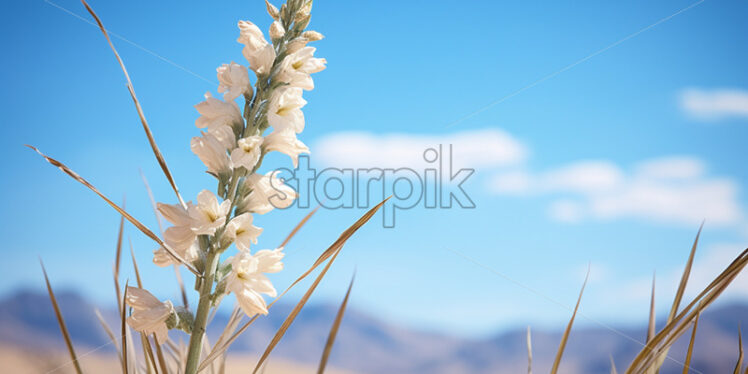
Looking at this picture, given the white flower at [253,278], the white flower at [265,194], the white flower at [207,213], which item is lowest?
the white flower at [253,278]

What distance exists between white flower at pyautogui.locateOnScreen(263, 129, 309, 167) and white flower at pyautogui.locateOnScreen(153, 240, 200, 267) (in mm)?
259

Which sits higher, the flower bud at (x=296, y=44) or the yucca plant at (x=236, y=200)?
the flower bud at (x=296, y=44)

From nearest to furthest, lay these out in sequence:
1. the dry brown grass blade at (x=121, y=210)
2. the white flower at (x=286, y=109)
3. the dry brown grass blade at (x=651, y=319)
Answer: the dry brown grass blade at (x=121, y=210) → the white flower at (x=286, y=109) → the dry brown grass blade at (x=651, y=319)

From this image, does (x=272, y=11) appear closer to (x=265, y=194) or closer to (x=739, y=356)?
(x=265, y=194)

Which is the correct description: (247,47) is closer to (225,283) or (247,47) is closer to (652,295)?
(225,283)

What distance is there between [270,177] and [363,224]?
23cm

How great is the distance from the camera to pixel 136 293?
40.8 inches

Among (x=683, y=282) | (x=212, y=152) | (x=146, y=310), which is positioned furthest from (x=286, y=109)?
(x=683, y=282)

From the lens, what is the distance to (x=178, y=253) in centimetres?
103

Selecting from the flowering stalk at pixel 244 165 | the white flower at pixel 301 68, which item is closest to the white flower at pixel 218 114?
the flowering stalk at pixel 244 165

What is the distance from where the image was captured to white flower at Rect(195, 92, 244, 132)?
109 centimetres

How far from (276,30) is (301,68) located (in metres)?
0.11

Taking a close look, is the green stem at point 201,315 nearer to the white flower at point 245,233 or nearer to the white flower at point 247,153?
the white flower at point 245,233

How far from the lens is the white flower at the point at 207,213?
97 centimetres
